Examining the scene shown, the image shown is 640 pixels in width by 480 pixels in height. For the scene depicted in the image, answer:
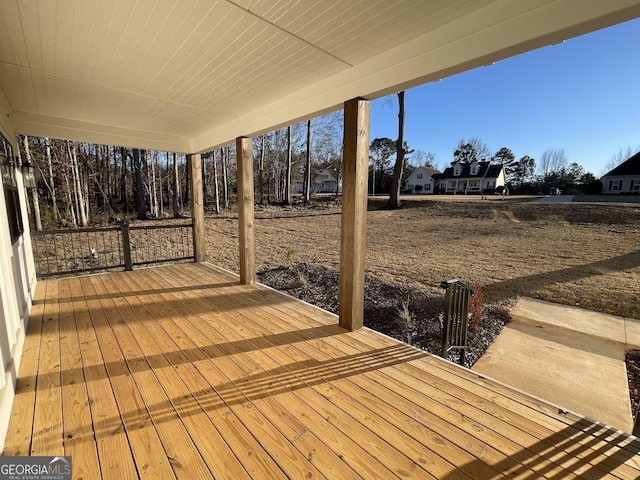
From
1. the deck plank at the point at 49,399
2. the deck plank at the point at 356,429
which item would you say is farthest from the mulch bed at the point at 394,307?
the deck plank at the point at 49,399

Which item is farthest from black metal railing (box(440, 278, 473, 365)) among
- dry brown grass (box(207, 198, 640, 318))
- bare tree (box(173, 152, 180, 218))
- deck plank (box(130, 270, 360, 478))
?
bare tree (box(173, 152, 180, 218))

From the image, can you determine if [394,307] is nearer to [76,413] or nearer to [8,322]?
[76,413]

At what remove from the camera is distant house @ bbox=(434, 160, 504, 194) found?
989 inches

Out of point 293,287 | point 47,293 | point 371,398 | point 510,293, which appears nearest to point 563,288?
point 510,293

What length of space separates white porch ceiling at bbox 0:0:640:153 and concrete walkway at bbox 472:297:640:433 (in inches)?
100

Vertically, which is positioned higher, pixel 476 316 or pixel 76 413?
pixel 76 413

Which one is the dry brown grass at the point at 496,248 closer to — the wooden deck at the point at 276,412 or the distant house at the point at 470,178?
the wooden deck at the point at 276,412

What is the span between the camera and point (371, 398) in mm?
1830

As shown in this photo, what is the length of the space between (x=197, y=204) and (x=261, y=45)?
3.92 meters

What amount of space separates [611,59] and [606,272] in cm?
395

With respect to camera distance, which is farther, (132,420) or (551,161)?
(551,161)

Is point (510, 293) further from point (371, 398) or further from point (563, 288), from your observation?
point (371, 398)

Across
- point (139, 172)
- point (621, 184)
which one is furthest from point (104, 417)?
point (621, 184)

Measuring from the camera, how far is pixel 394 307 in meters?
4.27
